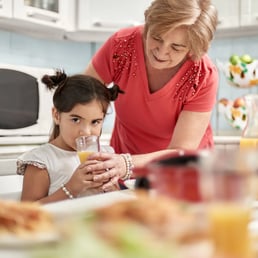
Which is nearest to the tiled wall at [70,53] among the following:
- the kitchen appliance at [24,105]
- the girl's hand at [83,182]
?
the kitchen appliance at [24,105]

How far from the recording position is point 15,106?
2.50 metres

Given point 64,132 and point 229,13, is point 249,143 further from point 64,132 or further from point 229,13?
point 229,13

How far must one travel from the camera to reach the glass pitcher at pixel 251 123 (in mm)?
1019

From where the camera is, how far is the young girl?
4.94 feet

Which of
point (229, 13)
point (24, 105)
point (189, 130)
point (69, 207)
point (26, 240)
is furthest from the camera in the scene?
point (229, 13)

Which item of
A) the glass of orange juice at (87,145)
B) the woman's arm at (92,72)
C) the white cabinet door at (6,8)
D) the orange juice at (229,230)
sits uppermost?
the white cabinet door at (6,8)

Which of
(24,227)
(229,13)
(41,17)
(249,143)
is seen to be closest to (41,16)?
(41,17)

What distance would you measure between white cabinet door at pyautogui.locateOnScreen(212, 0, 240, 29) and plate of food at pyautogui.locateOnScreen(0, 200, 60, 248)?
8.85ft

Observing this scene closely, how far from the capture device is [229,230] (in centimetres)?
42

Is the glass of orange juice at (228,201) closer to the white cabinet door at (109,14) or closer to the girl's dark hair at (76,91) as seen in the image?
the girl's dark hair at (76,91)

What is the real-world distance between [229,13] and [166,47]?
166cm

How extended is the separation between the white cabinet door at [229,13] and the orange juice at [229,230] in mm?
2764

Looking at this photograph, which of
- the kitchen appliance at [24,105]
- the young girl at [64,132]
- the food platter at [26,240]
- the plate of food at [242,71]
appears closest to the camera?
the food platter at [26,240]

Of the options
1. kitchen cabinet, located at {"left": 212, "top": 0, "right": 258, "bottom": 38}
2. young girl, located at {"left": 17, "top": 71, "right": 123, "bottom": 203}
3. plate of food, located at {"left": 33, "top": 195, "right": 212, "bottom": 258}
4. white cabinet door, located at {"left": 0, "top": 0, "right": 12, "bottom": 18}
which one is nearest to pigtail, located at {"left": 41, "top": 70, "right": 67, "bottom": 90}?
young girl, located at {"left": 17, "top": 71, "right": 123, "bottom": 203}
